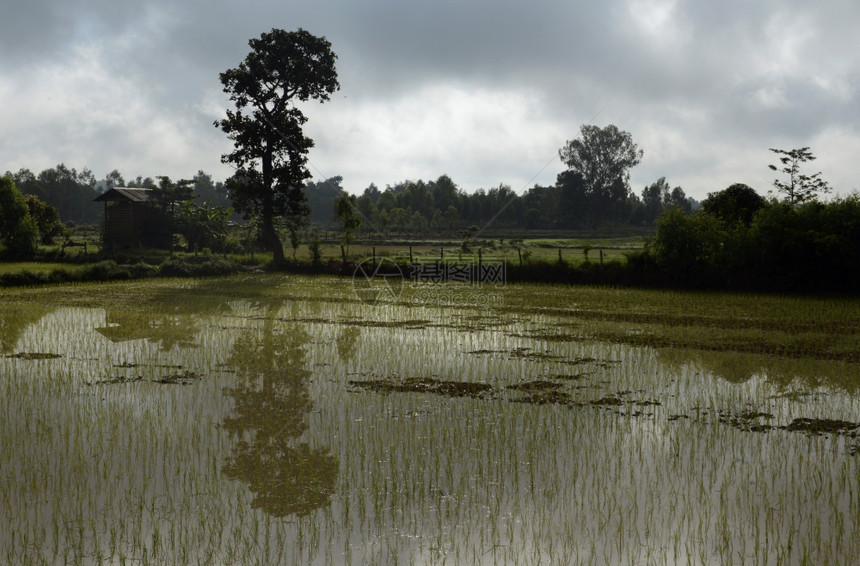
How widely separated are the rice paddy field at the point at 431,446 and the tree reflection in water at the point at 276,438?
35mm

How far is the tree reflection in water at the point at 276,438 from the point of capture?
638cm

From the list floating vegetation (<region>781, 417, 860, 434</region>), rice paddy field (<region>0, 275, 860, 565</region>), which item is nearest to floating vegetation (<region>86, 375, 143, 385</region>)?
rice paddy field (<region>0, 275, 860, 565</region>)

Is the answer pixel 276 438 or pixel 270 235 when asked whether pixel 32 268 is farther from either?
pixel 276 438

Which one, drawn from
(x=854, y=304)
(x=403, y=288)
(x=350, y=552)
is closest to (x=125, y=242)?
(x=403, y=288)

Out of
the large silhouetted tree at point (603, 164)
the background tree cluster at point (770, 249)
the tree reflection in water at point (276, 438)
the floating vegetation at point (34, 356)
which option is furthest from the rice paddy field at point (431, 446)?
the large silhouetted tree at point (603, 164)

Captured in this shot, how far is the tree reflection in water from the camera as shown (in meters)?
6.38

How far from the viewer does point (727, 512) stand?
598 cm

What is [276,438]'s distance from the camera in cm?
812

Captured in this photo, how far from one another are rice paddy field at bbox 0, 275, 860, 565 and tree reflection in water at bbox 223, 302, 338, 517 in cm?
3

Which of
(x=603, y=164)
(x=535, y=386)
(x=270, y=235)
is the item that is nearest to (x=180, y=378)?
(x=535, y=386)

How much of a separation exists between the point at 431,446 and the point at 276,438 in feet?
6.04

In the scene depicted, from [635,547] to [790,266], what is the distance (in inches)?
870

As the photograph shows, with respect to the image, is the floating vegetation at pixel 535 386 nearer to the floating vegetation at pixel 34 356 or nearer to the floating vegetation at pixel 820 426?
the floating vegetation at pixel 820 426

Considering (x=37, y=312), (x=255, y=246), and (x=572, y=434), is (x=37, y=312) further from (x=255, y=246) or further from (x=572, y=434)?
(x=255, y=246)
